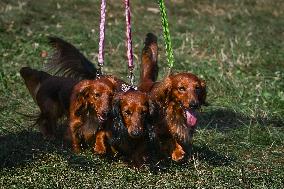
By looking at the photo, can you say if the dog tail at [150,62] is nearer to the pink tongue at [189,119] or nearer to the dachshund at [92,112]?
the dachshund at [92,112]

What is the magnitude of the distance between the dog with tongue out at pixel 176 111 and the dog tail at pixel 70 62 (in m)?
1.57

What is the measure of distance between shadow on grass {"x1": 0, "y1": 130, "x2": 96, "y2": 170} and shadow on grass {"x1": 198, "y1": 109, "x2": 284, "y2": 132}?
5.80ft

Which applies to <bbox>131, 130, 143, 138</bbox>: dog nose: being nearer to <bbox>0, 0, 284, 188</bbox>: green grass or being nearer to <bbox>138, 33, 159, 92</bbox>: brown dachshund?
<bbox>0, 0, 284, 188</bbox>: green grass

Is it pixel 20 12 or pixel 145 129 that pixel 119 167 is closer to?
pixel 145 129

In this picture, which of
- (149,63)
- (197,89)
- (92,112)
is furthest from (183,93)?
(149,63)

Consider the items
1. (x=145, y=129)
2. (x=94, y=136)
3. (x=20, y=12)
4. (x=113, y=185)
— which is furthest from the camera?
(x=20, y=12)

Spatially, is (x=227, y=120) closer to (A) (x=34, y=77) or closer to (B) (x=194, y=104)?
(B) (x=194, y=104)

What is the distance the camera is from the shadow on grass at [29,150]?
570 cm

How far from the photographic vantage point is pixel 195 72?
31.7 ft

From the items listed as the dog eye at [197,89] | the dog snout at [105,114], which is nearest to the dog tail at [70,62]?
the dog snout at [105,114]

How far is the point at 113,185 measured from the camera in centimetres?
522

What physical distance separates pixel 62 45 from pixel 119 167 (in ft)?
7.10

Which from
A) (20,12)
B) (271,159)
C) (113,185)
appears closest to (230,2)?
(20,12)

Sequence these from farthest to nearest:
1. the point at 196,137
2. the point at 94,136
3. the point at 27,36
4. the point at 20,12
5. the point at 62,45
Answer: the point at 20,12
the point at 27,36
the point at 62,45
the point at 196,137
the point at 94,136
